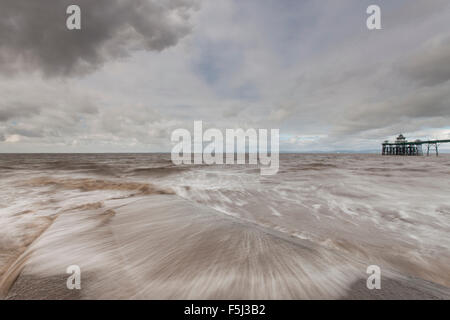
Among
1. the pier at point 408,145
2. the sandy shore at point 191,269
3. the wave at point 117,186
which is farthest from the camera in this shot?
the pier at point 408,145

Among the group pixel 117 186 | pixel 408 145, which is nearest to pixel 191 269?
pixel 117 186

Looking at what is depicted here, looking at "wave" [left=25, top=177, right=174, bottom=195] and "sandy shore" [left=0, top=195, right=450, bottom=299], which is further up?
"sandy shore" [left=0, top=195, right=450, bottom=299]

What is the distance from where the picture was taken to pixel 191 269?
1.71 metres

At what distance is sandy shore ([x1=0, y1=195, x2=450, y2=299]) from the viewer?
139 centimetres

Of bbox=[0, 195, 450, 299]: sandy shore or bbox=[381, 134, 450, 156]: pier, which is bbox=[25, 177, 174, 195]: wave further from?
bbox=[381, 134, 450, 156]: pier

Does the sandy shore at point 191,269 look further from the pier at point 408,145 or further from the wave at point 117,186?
the pier at point 408,145

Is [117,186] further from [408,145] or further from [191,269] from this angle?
[408,145]

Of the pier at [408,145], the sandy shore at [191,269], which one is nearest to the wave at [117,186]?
the sandy shore at [191,269]

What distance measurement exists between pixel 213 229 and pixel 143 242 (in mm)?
951

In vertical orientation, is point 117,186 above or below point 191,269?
below

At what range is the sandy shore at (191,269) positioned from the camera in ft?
4.57

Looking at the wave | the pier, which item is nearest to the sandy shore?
the wave
